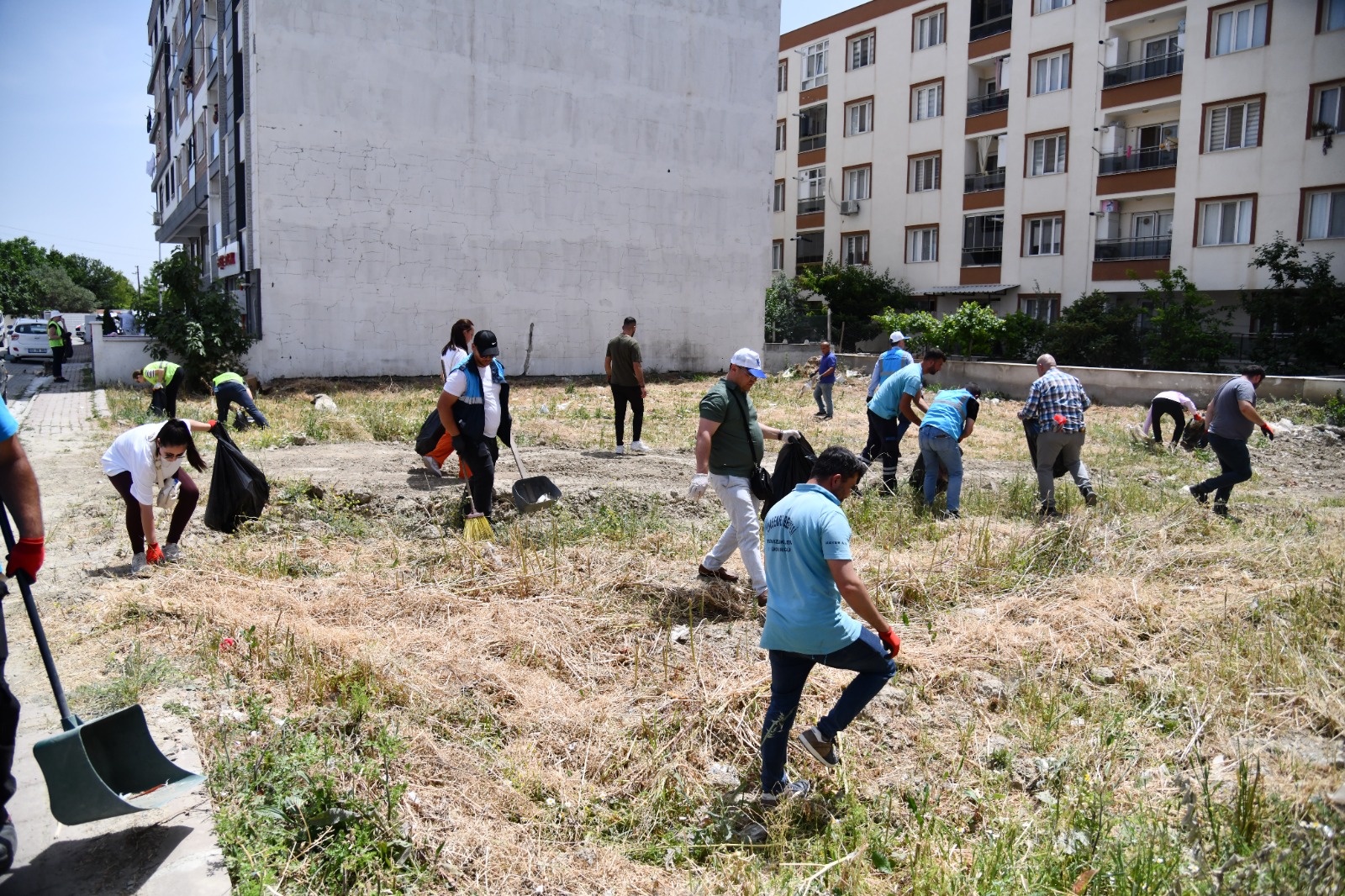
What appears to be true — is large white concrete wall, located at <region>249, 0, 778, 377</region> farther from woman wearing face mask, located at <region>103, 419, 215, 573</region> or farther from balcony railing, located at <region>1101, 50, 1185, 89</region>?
woman wearing face mask, located at <region>103, 419, 215, 573</region>

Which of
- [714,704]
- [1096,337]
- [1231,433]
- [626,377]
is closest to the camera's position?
[714,704]

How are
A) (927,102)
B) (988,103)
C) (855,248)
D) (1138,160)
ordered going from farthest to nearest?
(855,248), (927,102), (988,103), (1138,160)

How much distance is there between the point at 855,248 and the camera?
38938 mm

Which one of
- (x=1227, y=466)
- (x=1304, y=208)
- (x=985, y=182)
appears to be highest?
(x=985, y=182)

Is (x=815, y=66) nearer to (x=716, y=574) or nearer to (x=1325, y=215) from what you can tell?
(x=1325, y=215)

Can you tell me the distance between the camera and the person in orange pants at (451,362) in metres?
9.21

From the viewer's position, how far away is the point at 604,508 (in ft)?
28.6

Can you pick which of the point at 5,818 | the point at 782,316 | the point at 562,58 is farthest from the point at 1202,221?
the point at 5,818

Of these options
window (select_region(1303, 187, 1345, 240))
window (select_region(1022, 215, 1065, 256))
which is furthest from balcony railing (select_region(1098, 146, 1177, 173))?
window (select_region(1303, 187, 1345, 240))

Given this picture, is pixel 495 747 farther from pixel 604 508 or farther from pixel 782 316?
pixel 782 316

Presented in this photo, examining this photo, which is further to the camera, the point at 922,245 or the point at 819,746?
the point at 922,245

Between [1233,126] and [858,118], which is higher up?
[858,118]

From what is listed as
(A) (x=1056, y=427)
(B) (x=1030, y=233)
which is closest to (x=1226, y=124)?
(B) (x=1030, y=233)

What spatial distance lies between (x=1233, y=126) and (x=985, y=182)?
8202 millimetres
